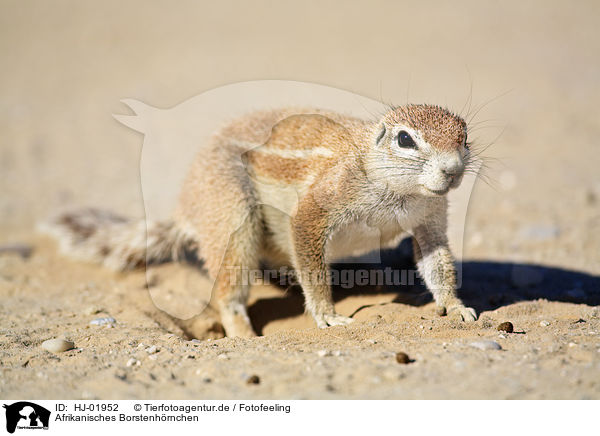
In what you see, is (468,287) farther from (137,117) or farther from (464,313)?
(137,117)

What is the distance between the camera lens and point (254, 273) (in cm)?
511

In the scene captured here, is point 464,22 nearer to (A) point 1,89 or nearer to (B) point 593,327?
(A) point 1,89

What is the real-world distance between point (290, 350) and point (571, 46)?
1322 centimetres

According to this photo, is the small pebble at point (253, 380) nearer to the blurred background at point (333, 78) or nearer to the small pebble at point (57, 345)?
the small pebble at point (57, 345)

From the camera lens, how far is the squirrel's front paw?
14.0 ft

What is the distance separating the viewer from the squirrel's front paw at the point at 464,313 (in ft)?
14.0

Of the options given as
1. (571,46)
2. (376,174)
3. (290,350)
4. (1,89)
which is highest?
(571,46)

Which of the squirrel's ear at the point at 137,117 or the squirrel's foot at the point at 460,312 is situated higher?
the squirrel's ear at the point at 137,117

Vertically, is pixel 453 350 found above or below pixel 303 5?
below

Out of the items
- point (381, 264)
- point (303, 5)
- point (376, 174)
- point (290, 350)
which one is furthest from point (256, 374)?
point (303, 5)

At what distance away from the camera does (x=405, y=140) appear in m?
4.06

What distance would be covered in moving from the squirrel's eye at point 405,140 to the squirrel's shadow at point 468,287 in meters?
1.53
